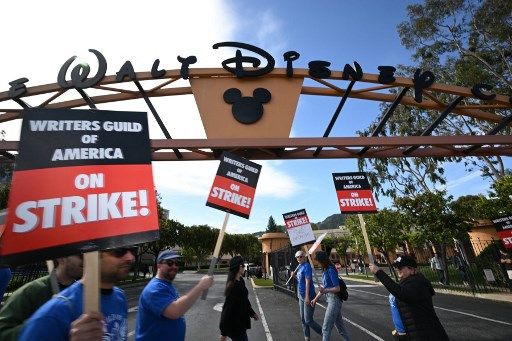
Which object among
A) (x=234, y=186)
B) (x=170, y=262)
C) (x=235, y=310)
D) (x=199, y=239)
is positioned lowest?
(x=235, y=310)

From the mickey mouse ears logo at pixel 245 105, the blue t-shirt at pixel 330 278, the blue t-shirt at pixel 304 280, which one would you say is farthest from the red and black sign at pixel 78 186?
the blue t-shirt at pixel 304 280

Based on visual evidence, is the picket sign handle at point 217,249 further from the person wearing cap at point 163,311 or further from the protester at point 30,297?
the protester at point 30,297

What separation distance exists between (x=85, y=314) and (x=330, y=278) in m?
5.37

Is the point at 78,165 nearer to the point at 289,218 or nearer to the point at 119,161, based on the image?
the point at 119,161

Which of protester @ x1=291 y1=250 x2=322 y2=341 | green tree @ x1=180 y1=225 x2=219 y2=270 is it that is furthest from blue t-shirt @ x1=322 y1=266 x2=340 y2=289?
green tree @ x1=180 y1=225 x2=219 y2=270

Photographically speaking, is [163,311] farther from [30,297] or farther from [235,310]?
[235,310]

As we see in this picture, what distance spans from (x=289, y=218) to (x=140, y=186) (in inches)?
285

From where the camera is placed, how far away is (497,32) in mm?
18344

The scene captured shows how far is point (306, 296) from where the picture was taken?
650 cm

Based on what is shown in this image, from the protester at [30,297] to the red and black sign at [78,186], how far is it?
43 cm

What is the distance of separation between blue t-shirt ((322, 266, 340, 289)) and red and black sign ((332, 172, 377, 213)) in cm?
128

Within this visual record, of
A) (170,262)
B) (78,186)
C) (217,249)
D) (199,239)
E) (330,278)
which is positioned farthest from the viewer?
(199,239)

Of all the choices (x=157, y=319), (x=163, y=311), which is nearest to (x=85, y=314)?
(x=163, y=311)

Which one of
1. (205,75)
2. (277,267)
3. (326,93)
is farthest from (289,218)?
(277,267)
